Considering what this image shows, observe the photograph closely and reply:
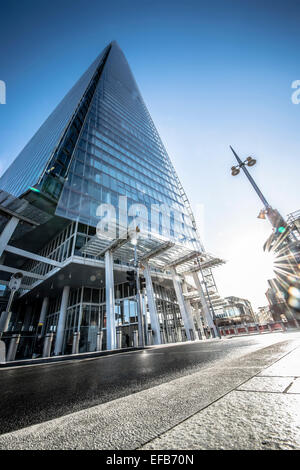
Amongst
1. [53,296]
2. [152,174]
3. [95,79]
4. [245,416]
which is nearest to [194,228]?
[152,174]

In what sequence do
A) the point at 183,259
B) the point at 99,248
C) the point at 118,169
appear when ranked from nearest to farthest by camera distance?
the point at 99,248 → the point at 183,259 → the point at 118,169

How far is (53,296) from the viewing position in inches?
918

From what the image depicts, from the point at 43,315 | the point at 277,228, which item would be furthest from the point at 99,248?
the point at 43,315

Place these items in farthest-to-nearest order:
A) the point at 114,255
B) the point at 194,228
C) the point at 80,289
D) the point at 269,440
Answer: the point at 194,228 < the point at 80,289 < the point at 114,255 < the point at 269,440

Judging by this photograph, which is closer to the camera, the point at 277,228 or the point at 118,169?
the point at 277,228

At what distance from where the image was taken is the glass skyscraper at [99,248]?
1573cm

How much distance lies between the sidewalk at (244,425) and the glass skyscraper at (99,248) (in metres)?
11.0

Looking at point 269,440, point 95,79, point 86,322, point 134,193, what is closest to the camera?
point 269,440

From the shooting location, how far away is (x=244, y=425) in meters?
0.73

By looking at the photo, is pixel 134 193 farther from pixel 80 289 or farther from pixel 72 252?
pixel 80 289

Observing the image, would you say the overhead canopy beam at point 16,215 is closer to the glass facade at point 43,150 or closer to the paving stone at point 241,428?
the glass facade at point 43,150

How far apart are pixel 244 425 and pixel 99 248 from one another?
622 inches

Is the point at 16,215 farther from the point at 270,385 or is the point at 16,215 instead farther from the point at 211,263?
the point at 211,263

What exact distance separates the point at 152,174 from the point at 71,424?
29.6 metres
